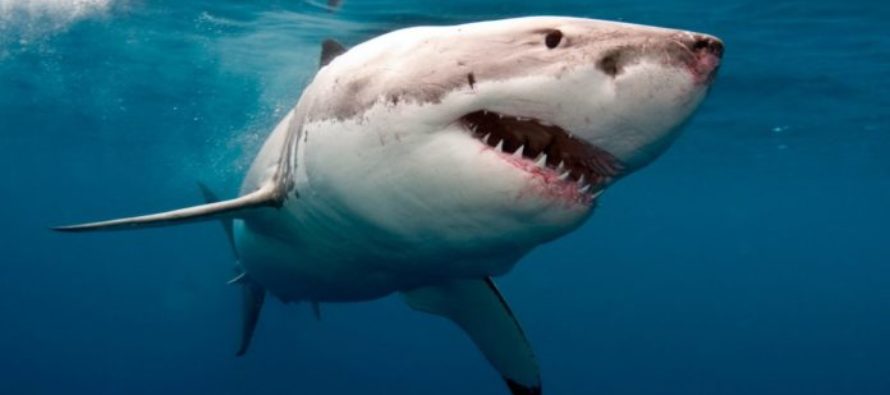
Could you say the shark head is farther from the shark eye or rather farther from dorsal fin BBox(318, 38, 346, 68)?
dorsal fin BBox(318, 38, 346, 68)

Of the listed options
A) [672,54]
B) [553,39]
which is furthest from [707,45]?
[553,39]

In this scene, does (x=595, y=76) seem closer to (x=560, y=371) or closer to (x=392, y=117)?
(x=392, y=117)

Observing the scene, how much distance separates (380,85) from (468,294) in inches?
106

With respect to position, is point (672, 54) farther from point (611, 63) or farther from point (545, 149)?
point (545, 149)

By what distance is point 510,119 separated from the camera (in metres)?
2.74

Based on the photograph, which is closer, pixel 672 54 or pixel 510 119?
pixel 672 54

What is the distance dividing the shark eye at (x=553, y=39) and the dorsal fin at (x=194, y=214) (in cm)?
233

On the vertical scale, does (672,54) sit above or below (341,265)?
above

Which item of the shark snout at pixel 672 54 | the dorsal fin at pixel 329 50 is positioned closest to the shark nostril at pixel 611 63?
the shark snout at pixel 672 54

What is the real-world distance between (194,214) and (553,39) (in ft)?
7.98

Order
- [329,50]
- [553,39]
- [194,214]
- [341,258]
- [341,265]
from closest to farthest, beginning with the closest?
[553,39]
[194,214]
[341,258]
[341,265]
[329,50]

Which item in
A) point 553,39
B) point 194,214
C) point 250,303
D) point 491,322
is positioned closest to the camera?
point 553,39

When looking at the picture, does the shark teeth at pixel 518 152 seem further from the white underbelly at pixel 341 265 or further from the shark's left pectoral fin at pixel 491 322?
the shark's left pectoral fin at pixel 491 322

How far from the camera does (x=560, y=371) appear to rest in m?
81.4
